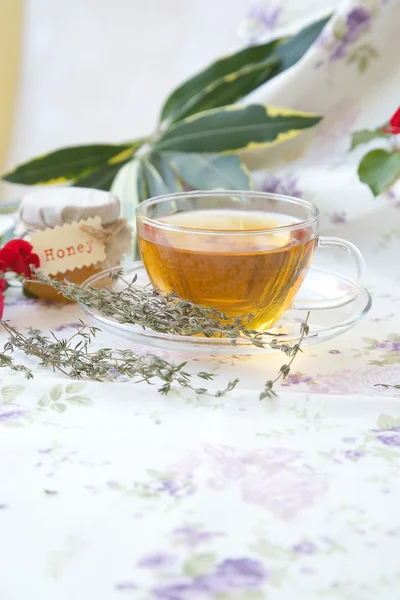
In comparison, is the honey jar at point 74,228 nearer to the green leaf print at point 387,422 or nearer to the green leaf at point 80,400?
the green leaf at point 80,400

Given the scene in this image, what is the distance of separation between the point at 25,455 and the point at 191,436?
133mm

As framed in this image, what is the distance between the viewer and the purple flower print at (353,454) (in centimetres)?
57

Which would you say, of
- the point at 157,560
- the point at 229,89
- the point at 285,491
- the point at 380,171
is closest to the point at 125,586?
the point at 157,560

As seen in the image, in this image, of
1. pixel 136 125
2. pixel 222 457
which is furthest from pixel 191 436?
pixel 136 125

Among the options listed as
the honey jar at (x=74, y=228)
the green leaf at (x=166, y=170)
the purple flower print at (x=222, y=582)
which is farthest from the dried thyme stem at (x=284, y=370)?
the green leaf at (x=166, y=170)

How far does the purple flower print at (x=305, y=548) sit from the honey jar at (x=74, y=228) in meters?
0.50

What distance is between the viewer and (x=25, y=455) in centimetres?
57

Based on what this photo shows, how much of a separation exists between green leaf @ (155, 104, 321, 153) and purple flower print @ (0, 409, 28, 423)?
0.73 metres

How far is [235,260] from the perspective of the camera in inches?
28.4

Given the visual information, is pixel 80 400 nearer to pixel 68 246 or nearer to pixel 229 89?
pixel 68 246

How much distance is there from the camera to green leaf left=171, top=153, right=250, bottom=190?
1.21 metres

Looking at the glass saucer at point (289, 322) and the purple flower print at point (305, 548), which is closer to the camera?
the purple flower print at point (305, 548)

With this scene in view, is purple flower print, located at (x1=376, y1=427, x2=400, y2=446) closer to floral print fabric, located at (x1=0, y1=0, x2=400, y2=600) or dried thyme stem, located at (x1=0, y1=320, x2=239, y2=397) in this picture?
floral print fabric, located at (x1=0, y1=0, x2=400, y2=600)

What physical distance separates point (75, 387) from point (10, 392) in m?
0.06
